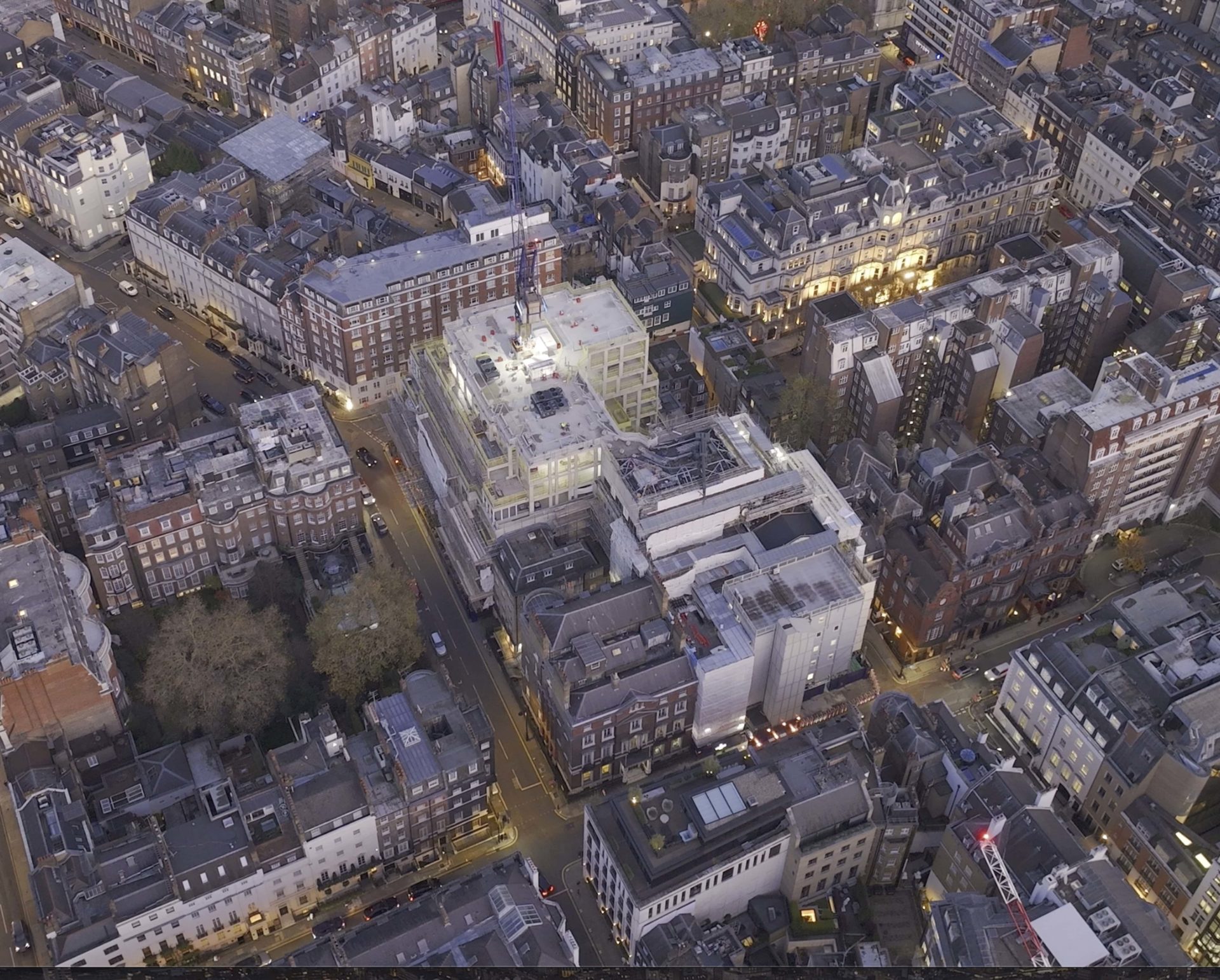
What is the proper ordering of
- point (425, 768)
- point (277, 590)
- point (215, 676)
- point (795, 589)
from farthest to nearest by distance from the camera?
point (277, 590), point (795, 589), point (215, 676), point (425, 768)

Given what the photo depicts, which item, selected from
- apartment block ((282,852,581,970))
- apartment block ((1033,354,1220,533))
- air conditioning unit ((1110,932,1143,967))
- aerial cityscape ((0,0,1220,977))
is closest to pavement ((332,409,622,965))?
aerial cityscape ((0,0,1220,977))

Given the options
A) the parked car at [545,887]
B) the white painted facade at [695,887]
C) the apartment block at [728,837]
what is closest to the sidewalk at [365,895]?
the parked car at [545,887]

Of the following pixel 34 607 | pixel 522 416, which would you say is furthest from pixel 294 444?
pixel 34 607

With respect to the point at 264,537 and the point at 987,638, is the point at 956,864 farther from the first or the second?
the point at 264,537

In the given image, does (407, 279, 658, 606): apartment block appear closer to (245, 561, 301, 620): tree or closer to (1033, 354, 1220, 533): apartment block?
(245, 561, 301, 620): tree

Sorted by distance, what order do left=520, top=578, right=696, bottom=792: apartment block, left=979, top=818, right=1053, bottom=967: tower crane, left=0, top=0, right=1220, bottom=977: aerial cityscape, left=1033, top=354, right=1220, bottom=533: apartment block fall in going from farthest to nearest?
left=1033, top=354, right=1220, bottom=533: apartment block
left=520, top=578, right=696, bottom=792: apartment block
left=0, top=0, right=1220, bottom=977: aerial cityscape
left=979, top=818, right=1053, bottom=967: tower crane

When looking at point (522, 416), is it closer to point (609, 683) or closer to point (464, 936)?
point (609, 683)

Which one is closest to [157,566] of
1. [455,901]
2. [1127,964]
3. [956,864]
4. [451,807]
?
[451,807]

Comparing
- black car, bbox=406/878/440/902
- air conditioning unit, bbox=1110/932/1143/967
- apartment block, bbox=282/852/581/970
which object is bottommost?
black car, bbox=406/878/440/902
